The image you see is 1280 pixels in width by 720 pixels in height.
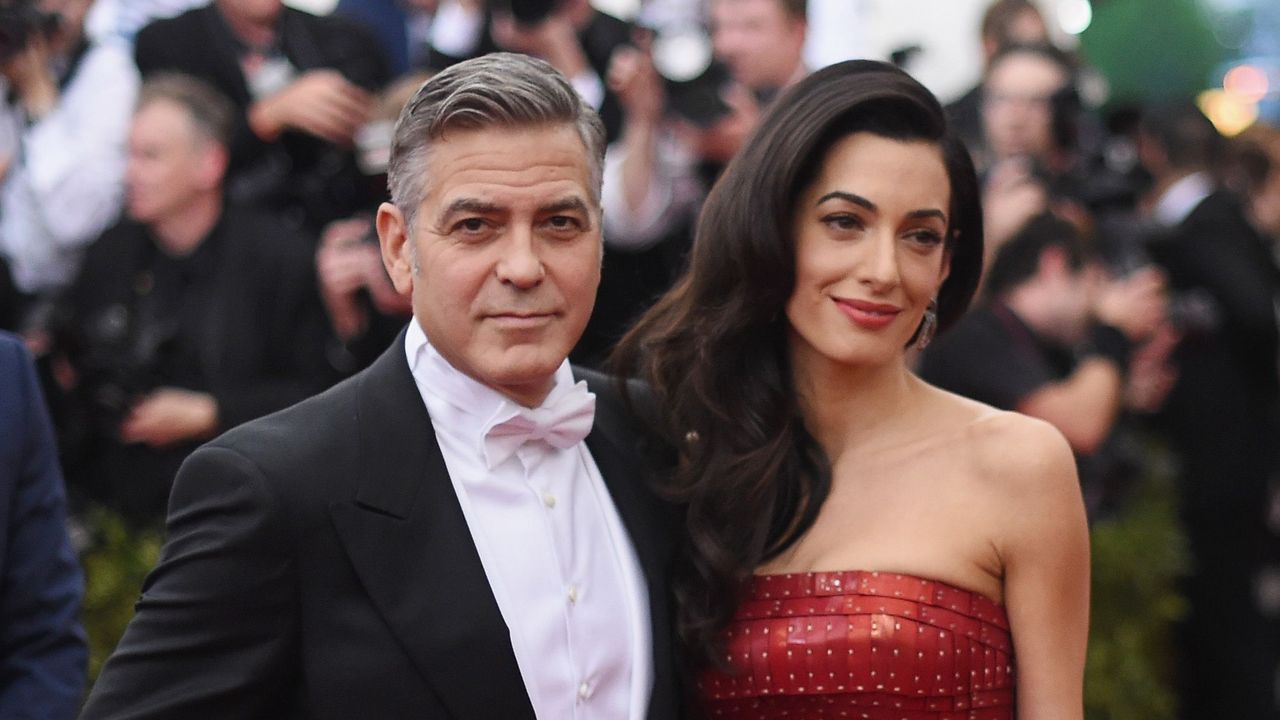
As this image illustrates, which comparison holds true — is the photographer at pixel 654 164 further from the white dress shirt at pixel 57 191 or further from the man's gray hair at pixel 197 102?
the white dress shirt at pixel 57 191

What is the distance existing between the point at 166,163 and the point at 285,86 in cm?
43

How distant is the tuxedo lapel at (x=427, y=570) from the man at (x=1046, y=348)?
2.81 metres

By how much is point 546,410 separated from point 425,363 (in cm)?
22

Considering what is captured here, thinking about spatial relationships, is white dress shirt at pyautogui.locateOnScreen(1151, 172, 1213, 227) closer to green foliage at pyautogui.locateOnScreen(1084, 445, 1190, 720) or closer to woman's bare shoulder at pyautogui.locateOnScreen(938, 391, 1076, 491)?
green foliage at pyautogui.locateOnScreen(1084, 445, 1190, 720)

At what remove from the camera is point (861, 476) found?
11.1 ft

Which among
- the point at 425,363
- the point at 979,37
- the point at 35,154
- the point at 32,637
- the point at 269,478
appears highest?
the point at 979,37

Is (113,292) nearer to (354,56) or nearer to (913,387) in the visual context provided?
(354,56)

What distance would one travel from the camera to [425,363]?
291cm

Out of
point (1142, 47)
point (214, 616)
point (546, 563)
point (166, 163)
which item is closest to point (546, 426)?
point (546, 563)

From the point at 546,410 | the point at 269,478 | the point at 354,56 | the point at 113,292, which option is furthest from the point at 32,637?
the point at 354,56

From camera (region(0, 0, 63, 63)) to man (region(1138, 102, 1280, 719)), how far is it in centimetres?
441

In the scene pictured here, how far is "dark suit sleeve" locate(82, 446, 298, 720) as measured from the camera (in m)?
2.57

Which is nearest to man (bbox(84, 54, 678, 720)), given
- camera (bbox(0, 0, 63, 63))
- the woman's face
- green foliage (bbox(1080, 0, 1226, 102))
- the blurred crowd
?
the woman's face

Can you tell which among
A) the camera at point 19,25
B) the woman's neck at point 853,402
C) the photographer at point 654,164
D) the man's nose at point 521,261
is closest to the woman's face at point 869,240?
the woman's neck at point 853,402
